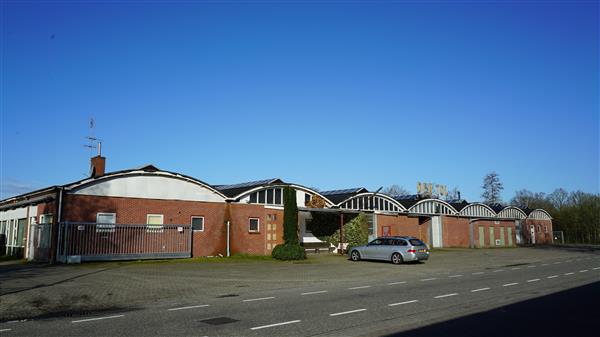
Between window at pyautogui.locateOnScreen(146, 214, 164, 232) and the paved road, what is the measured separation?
38.3 feet

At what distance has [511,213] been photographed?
5847 cm

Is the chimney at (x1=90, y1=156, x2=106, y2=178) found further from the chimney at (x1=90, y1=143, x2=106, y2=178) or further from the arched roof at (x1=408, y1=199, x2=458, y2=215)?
the arched roof at (x1=408, y1=199, x2=458, y2=215)

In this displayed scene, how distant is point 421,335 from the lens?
8188 mm

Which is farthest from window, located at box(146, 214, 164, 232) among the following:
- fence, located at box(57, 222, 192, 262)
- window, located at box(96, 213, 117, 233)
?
window, located at box(96, 213, 117, 233)

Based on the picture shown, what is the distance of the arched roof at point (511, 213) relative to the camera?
2242 inches

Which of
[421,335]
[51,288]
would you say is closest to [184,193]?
[51,288]

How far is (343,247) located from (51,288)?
961 inches

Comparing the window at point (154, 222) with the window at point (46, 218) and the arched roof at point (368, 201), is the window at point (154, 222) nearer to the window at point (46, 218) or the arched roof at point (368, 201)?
the window at point (46, 218)

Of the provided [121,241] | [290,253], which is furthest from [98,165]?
[290,253]

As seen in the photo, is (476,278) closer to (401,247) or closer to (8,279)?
(401,247)

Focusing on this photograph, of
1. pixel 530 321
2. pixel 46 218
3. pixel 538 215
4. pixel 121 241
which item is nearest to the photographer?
pixel 530 321

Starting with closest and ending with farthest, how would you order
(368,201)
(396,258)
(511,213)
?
(396,258)
(368,201)
(511,213)

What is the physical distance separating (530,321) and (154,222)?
2223 centimetres

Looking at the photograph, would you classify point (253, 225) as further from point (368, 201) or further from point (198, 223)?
point (368, 201)
